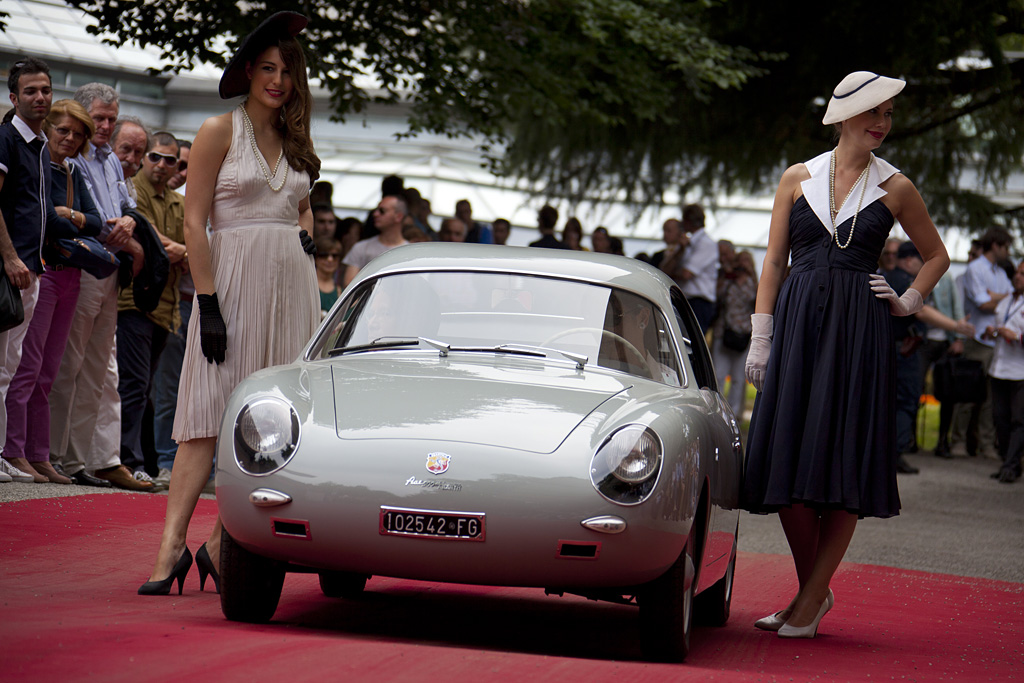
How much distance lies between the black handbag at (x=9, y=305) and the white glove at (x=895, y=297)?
4.48 metres

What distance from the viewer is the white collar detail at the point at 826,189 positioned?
5.84 metres

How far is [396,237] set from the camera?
38.0 ft

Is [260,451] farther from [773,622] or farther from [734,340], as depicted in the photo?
[734,340]

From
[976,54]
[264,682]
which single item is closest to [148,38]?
[976,54]

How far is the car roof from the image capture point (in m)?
5.74

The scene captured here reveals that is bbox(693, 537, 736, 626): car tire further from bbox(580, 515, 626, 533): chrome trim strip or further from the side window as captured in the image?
bbox(580, 515, 626, 533): chrome trim strip

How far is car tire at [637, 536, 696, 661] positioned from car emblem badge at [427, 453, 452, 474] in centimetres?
84

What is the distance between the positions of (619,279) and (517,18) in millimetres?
10083

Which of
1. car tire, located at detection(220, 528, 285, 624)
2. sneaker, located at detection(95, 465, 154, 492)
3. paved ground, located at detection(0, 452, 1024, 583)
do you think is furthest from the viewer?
sneaker, located at detection(95, 465, 154, 492)

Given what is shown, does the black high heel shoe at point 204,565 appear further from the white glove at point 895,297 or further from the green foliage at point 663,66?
the green foliage at point 663,66

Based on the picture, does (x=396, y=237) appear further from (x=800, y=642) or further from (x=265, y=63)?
(x=800, y=642)

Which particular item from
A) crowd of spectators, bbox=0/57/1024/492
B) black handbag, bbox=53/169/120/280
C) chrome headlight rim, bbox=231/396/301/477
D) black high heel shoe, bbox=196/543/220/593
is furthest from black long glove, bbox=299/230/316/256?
black handbag, bbox=53/169/120/280

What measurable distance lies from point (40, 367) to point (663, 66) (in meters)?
10.5

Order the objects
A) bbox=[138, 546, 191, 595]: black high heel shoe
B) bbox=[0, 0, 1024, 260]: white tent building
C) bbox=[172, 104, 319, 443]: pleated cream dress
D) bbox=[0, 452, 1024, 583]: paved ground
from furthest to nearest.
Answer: bbox=[0, 0, 1024, 260]: white tent building, bbox=[0, 452, 1024, 583]: paved ground, bbox=[172, 104, 319, 443]: pleated cream dress, bbox=[138, 546, 191, 595]: black high heel shoe
